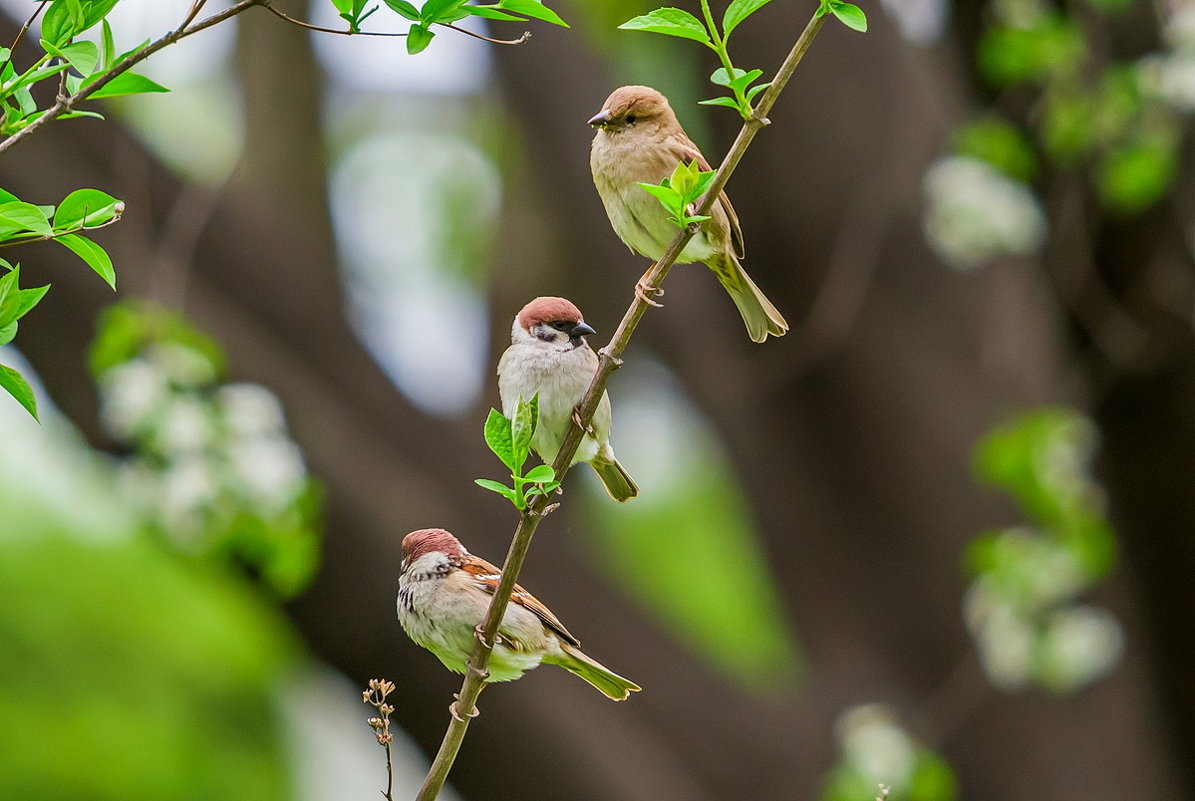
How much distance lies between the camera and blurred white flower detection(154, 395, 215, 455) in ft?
8.62

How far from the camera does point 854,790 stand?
3354 millimetres

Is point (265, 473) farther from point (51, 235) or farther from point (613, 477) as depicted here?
point (51, 235)

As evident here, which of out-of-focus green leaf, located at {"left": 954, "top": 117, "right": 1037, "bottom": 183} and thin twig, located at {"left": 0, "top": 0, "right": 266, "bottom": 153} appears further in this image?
out-of-focus green leaf, located at {"left": 954, "top": 117, "right": 1037, "bottom": 183}

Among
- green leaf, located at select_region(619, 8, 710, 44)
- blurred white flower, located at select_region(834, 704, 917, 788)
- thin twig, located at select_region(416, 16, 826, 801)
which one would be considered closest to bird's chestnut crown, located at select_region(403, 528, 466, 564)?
thin twig, located at select_region(416, 16, 826, 801)

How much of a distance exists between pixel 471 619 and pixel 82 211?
750 millimetres

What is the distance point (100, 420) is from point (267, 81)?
5.91 feet

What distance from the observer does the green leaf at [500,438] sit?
85 centimetres

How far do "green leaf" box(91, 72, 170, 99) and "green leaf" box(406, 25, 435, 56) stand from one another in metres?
0.19

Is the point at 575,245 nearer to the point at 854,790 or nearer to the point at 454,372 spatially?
the point at 454,372

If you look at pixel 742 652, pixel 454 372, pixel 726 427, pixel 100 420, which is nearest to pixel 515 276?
pixel 454 372

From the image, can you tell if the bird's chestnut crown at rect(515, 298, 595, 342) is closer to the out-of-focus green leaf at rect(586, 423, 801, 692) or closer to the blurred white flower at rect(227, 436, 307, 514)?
the blurred white flower at rect(227, 436, 307, 514)

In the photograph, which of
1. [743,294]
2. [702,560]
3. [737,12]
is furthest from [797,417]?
[737,12]

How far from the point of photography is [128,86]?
3.15ft

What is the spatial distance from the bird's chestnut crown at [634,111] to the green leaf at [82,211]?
0.56m
